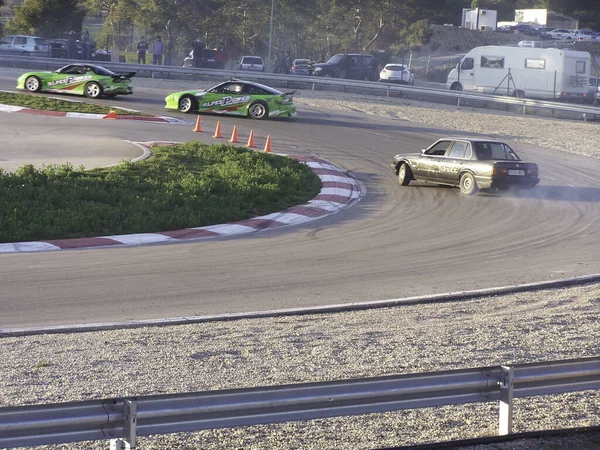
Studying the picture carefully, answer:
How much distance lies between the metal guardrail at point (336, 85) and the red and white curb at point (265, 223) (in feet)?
57.6

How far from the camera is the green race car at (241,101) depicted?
28875mm

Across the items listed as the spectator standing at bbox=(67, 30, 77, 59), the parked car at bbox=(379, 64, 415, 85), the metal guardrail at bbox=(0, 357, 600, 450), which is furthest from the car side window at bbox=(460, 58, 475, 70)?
the metal guardrail at bbox=(0, 357, 600, 450)

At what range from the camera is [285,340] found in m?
7.72

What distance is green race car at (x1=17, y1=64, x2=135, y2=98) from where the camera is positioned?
31.8 m

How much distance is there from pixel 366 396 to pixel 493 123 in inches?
1108

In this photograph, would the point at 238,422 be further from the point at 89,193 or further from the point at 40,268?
the point at 89,193

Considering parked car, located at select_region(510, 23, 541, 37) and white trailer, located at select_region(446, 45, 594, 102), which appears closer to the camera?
white trailer, located at select_region(446, 45, 594, 102)

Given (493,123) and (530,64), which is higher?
(530,64)

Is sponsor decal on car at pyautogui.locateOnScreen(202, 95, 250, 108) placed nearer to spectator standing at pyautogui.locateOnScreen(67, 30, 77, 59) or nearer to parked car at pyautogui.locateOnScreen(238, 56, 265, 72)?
spectator standing at pyautogui.locateOnScreen(67, 30, 77, 59)

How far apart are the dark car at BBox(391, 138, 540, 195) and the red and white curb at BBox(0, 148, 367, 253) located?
1.34 m

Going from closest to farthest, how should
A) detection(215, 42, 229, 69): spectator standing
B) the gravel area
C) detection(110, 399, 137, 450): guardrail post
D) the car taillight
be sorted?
detection(110, 399, 137, 450): guardrail post
the gravel area
the car taillight
detection(215, 42, 229, 69): spectator standing

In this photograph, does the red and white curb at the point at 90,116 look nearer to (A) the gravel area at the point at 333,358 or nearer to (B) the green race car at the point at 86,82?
(B) the green race car at the point at 86,82

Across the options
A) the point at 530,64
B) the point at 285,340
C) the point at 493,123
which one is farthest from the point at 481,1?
the point at 285,340

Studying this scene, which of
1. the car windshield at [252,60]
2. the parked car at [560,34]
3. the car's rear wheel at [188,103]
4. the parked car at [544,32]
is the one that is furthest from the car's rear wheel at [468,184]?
the parked car at [544,32]
